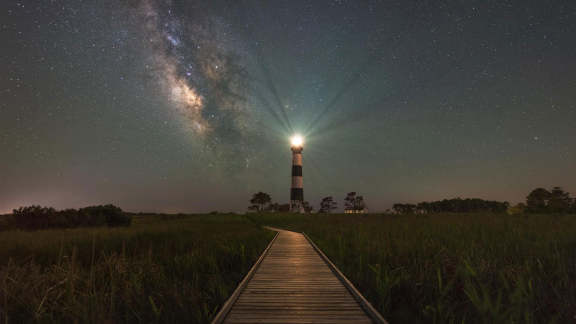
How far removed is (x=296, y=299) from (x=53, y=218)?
98.3 feet

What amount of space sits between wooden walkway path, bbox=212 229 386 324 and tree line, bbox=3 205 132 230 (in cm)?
2672

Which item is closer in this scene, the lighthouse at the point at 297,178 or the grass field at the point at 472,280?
the grass field at the point at 472,280

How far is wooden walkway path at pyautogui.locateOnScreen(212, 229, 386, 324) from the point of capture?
464 centimetres

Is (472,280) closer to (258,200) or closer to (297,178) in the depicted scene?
(297,178)

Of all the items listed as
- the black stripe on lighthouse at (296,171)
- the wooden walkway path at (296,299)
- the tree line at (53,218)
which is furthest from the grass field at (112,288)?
the black stripe on lighthouse at (296,171)

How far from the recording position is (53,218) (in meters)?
26.0

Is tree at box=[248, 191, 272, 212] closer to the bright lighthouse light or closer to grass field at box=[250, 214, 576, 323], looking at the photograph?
the bright lighthouse light

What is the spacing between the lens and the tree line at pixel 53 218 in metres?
25.1

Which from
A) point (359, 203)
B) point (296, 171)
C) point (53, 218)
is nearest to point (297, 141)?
point (296, 171)

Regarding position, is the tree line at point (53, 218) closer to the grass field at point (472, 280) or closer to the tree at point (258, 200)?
the grass field at point (472, 280)

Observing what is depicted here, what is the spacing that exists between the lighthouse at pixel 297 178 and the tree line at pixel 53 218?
29.7 m

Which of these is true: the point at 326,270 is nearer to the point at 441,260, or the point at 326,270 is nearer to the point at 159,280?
the point at 441,260

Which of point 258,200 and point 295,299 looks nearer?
point 295,299

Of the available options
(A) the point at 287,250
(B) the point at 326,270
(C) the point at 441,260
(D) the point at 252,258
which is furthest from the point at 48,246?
(C) the point at 441,260
